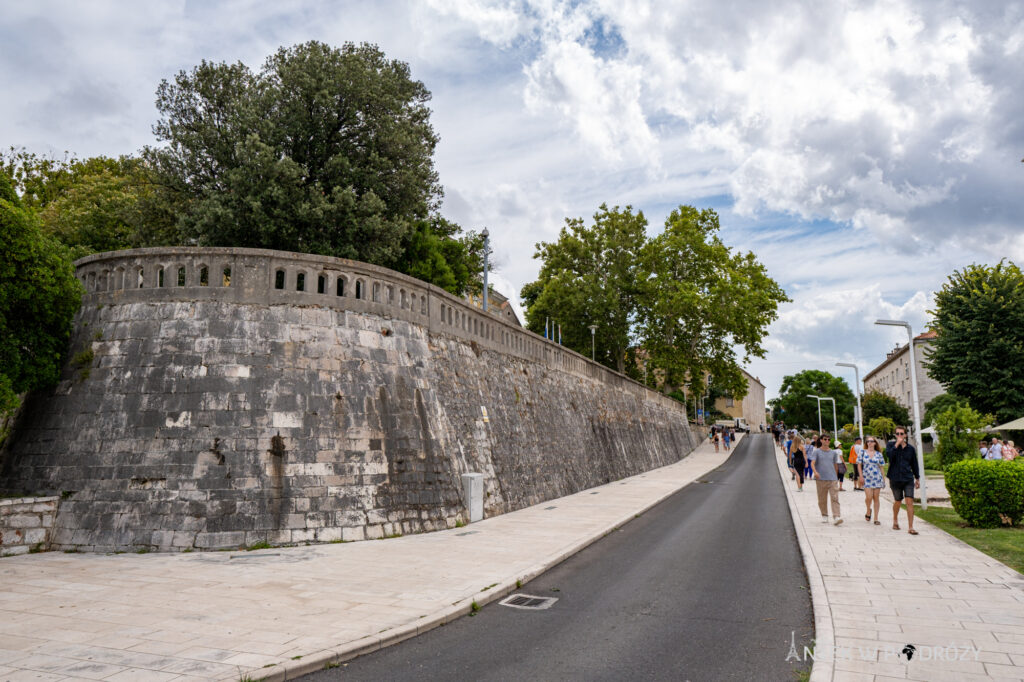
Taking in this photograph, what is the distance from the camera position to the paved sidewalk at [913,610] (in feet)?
15.2

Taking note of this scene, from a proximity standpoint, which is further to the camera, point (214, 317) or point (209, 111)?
point (209, 111)

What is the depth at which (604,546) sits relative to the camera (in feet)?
35.2

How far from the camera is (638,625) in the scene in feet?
20.0

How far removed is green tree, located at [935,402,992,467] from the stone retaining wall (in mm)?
26748

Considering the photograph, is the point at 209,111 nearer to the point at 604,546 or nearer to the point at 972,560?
the point at 604,546

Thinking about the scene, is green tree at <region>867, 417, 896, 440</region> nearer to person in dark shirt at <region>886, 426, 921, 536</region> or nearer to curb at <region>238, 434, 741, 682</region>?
person in dark shirt at <region>886, 426, 921, 536</region>

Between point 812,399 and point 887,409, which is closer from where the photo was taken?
point 887,409

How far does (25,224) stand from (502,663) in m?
10.7

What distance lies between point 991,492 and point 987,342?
2163 centimetres

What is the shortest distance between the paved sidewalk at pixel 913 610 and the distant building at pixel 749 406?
94.5 meters

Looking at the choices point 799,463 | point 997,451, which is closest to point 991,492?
point 997,451

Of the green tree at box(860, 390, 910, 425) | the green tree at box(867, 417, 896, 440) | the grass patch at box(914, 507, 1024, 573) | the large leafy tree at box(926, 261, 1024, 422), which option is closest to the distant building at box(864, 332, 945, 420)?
the green tree at box(860, 390, 910, 425)

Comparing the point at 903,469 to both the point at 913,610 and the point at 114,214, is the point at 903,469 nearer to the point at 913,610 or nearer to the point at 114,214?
the point at 913,610

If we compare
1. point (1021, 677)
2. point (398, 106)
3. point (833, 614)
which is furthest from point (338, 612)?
point (398, 106)
